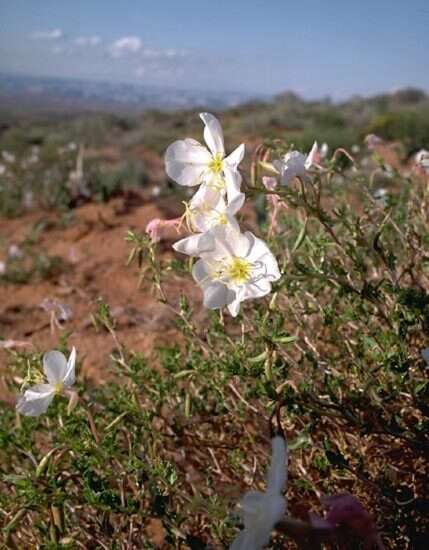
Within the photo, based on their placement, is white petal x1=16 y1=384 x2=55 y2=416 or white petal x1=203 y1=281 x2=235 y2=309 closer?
white petal x1=203 y1=281 x2=235 y2=309

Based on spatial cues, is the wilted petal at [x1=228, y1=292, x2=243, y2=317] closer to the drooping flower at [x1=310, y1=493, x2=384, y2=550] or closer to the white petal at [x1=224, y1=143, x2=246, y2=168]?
the white petal at [x1=224, y1=143, x2=246, y2=168]

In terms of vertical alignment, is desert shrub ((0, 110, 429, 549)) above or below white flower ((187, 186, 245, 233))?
below

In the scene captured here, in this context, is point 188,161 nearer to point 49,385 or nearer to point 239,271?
point 239,271

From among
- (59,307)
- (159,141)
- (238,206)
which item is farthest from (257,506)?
(159,141)

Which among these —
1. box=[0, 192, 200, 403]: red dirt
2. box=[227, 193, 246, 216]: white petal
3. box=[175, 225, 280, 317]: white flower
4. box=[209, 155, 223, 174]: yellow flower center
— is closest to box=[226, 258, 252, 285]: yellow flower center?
box=[175, 225, 280, 317]: white flower

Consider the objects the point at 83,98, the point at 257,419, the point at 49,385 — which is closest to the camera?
the point at 49,385

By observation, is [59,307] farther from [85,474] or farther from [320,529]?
[320,529]

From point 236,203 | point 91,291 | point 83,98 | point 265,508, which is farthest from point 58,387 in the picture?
point 83,98
